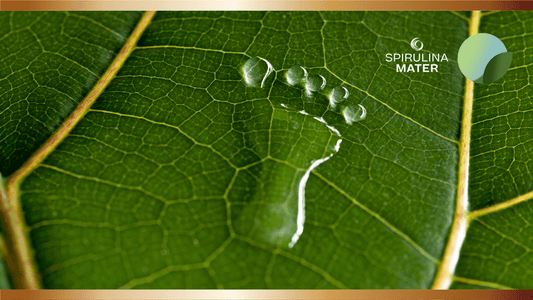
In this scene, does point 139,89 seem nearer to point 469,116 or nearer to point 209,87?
point 209,87

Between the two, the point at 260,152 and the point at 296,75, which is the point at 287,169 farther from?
the point at 296,75

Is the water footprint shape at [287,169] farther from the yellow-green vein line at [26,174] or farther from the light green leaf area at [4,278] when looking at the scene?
the light green leaf area at [4,278]

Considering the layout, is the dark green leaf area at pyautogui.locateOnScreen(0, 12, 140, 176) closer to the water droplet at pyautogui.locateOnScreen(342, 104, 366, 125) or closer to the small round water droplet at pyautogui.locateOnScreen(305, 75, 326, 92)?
the small round water droplet at pyautogui.locateOnScreen(305, 75, 326, 92)

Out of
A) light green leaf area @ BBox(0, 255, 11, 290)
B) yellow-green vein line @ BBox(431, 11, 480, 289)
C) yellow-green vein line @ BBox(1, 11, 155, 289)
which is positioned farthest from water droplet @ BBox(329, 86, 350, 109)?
light green leaf area @ BBox(0, 255, 11, 290)

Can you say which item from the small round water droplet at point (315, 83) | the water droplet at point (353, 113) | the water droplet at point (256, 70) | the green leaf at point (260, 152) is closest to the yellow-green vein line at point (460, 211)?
the green leaf at point (260, 152)

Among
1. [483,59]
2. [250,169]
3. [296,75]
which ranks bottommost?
[250,169]

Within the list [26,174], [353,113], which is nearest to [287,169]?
[353,113]

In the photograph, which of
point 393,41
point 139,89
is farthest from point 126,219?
point 393,41
